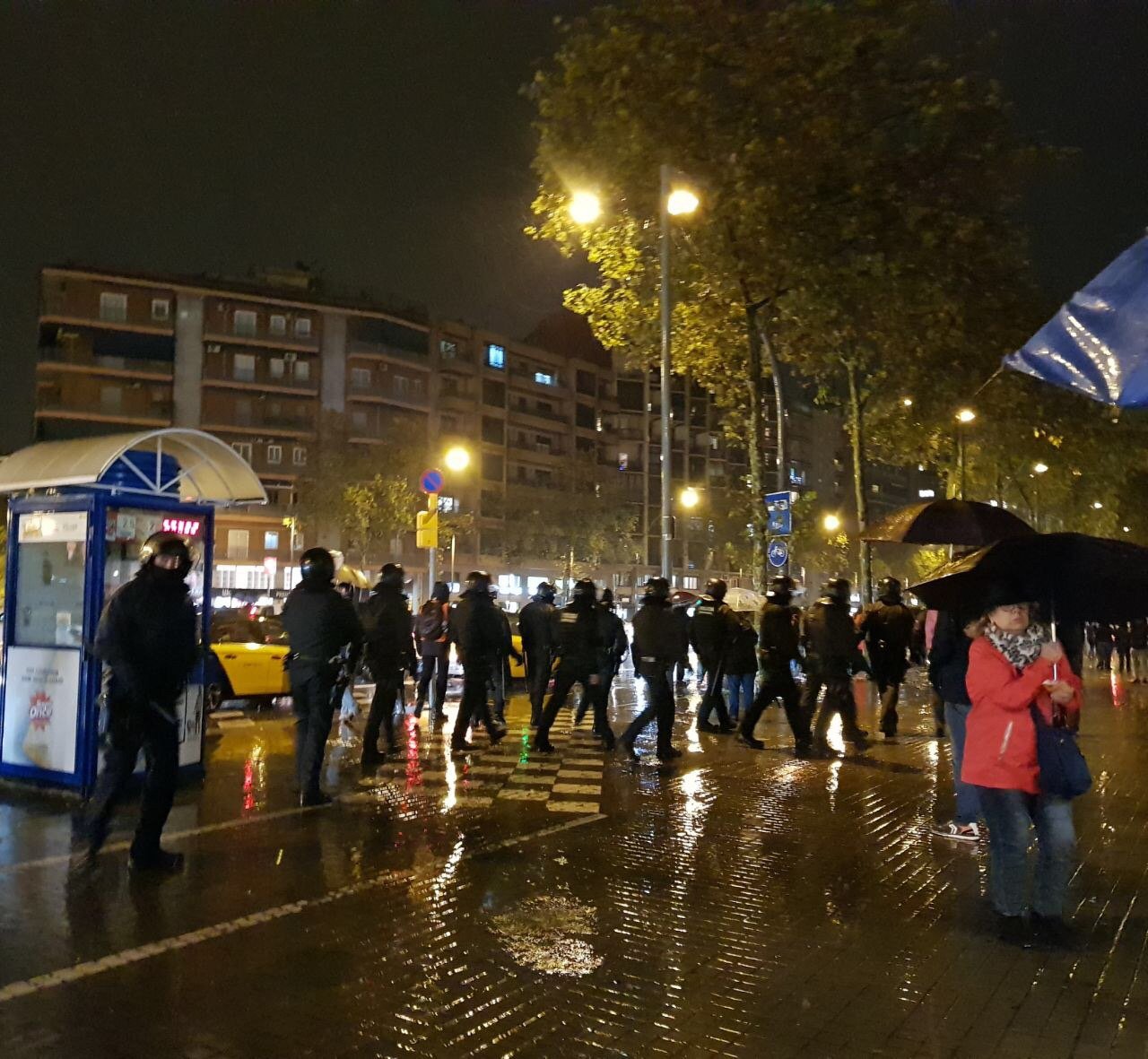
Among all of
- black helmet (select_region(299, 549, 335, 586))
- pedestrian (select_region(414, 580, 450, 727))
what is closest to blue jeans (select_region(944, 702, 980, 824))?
black helmet (select_region(299, 549, 335, 586))

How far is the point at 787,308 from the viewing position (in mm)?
19203

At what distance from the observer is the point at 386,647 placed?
10.4 metres

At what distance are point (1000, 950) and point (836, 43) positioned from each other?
1434 cm

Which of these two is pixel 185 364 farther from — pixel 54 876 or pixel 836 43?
pixel 54 876

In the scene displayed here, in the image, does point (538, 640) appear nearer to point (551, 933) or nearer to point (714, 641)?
point (714, 641)

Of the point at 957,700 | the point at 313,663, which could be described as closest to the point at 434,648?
the point at 313,663

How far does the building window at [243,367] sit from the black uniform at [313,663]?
55.1m

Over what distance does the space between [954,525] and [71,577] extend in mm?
7510

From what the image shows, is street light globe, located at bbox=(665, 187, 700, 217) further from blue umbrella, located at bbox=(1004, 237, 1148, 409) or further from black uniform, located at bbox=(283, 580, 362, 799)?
blue umbrella, located at bbox=(1004, 237, 1148, 409)

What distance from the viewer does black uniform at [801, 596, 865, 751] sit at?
11.2 metres

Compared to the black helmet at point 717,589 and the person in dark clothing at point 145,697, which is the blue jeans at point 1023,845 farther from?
the black helmet at point 717,589

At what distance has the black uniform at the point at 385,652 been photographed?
33.0 feet

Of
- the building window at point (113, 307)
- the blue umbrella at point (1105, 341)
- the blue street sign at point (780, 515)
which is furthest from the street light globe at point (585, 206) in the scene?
the building window at point (113, 307)

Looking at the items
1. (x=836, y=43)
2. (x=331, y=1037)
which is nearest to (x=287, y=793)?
(x=331, y=1037)
